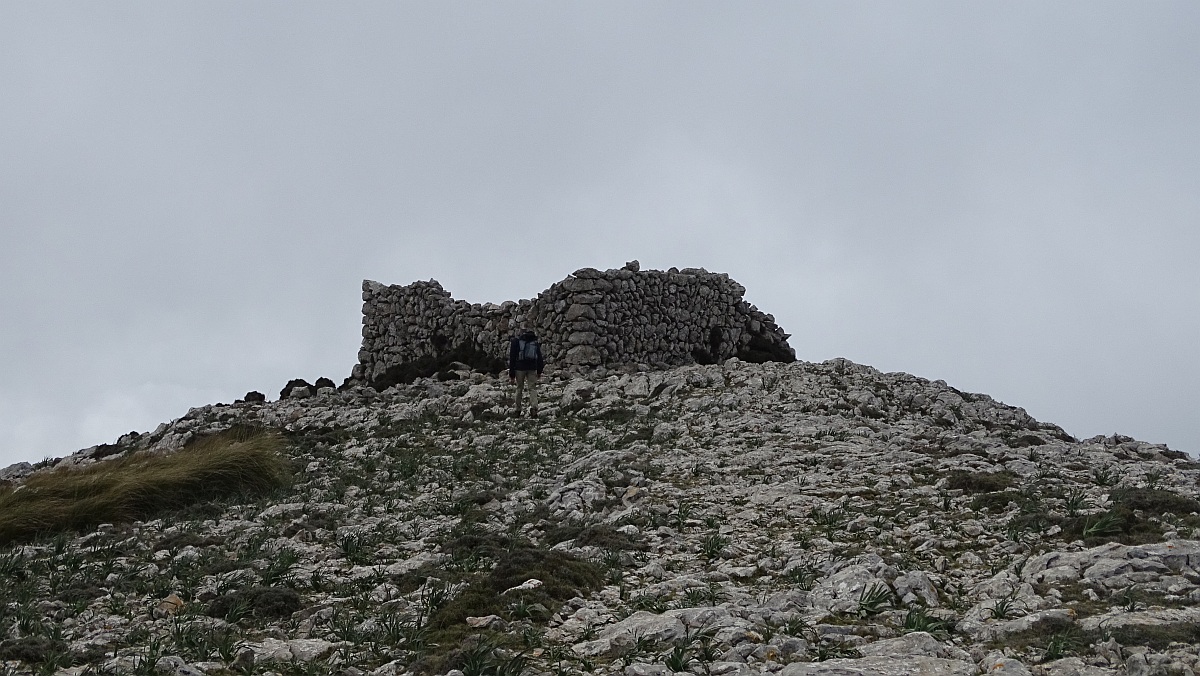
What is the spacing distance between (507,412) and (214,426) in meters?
6.98

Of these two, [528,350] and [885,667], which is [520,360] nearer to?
[528,350]

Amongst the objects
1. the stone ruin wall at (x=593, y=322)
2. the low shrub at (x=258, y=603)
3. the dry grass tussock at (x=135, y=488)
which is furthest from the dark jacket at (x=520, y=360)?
the low shrub at (x=258, y=603)

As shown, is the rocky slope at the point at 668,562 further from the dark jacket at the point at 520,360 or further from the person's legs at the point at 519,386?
the dark jacket at the point at 520,360

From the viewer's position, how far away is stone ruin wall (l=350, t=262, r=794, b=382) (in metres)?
25.0

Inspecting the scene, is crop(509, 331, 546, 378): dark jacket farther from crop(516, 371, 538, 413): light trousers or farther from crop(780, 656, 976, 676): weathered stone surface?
crop(780, 656, 976, 676): weathered stone surface

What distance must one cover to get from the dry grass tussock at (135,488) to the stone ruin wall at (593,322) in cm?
969

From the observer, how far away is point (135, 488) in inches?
546

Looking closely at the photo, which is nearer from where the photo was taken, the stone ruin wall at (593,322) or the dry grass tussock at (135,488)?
the dry grass tussock at (135,488)

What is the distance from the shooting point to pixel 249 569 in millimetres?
9656

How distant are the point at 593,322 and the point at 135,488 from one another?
12.9 meters

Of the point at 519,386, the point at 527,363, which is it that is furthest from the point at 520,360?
the point at 519,386

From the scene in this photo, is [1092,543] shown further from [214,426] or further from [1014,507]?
[214,426]

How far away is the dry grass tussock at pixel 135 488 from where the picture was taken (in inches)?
500

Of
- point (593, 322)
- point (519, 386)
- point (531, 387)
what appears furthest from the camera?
point (593, 322)
